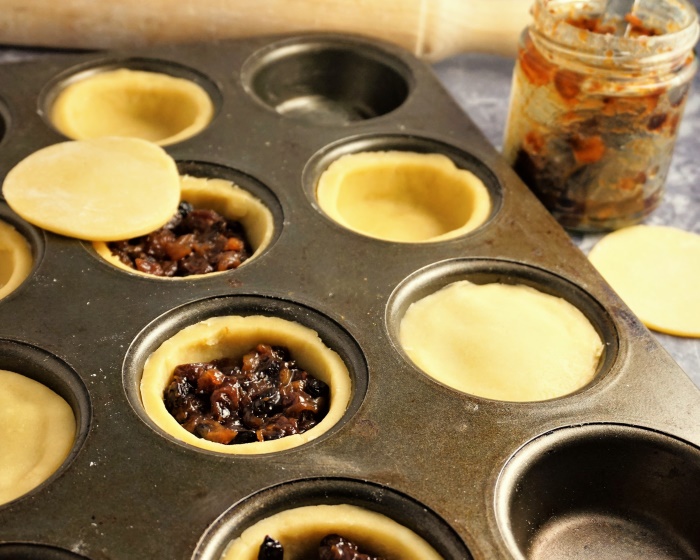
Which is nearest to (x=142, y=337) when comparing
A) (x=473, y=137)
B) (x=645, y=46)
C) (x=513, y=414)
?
(x=513, y=414)

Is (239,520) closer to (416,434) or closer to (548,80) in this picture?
(416,434)

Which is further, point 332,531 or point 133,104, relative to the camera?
point 133,104

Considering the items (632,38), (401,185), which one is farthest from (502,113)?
(632,38)

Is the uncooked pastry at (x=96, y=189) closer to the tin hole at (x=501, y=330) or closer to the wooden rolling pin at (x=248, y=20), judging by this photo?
the tin hole at (x=501, y=330)

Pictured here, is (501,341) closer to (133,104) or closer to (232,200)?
(232,200)

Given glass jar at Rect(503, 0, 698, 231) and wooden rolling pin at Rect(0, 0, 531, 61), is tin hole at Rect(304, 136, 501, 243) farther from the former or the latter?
wooden rolling pin at Rect(0, 0, 531, 61)

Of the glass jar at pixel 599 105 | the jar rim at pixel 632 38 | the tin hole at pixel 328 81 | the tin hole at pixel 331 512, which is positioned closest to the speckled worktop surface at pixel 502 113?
the glass jar at pixel 599 105
